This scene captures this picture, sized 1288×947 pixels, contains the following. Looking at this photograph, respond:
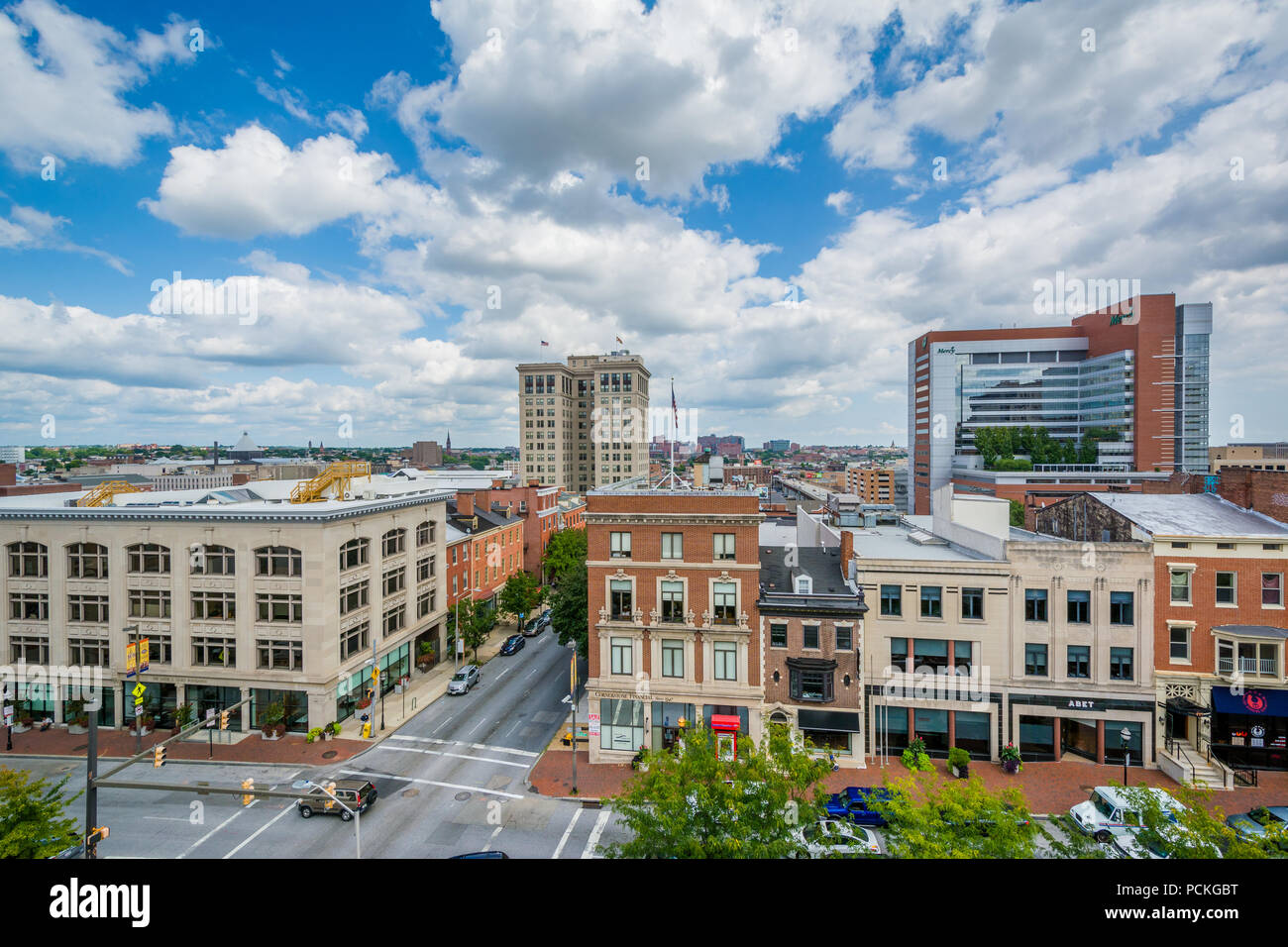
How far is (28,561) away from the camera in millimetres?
39312

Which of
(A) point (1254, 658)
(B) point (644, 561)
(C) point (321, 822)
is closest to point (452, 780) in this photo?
(C) point (321, 822)

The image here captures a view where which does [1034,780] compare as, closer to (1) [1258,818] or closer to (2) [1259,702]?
(1) [1258,818]

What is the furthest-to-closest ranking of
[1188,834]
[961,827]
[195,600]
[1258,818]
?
[195,600], [1258,818], [961,827], [1188,834]

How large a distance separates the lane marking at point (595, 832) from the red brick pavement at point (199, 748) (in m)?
16.1

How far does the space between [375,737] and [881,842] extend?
95.5 feet

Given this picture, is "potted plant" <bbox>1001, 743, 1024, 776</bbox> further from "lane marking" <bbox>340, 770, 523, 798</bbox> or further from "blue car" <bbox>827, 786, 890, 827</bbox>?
"lane marking" <bbox>340, 770, 523, 798</bbox>

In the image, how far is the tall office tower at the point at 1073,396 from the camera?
122125 mm

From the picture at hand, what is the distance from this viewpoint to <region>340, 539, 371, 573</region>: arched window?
39188mm

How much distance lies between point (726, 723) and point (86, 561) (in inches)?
1664

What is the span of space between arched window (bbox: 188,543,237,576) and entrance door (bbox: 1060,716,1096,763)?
5041 centimetres

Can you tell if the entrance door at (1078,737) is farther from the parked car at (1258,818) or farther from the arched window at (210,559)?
the arched window at (210,559)

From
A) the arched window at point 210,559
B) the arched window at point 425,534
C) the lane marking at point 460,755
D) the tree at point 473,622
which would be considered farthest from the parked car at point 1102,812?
the arched window at point 210,559

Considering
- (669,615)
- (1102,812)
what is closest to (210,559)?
(669,615)

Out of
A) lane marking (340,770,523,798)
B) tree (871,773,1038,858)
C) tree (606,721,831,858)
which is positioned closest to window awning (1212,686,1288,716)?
tree (871,773,1038,858)
